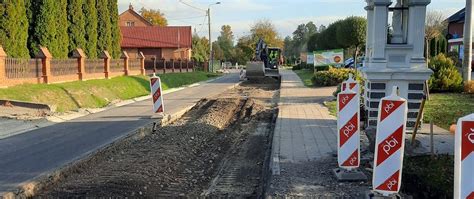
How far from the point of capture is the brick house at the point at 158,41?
64.3m

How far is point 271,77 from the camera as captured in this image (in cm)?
4019

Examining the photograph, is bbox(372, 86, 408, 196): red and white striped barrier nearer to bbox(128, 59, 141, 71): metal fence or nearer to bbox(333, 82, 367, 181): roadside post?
bbox(333, 82, 367, 181): roadside post

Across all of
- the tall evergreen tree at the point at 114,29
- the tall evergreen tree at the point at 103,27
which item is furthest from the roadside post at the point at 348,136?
the tall evergreen tree at the point at 114,29

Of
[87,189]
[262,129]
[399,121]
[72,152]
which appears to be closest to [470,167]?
[399,121]

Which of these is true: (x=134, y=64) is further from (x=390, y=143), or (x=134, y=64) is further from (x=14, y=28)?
(x=390, y=143)

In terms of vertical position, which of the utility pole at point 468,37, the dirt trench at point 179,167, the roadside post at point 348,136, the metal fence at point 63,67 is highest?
the utility pole at point 468,37

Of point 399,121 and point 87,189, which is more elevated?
point 399,121

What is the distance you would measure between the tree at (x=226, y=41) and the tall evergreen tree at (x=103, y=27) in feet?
252

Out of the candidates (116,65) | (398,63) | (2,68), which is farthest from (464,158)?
(116,65)

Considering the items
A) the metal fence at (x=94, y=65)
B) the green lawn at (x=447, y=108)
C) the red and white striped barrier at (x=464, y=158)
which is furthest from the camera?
the metal fence at (x=94, y=65)

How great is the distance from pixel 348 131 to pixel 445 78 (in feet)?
48.3

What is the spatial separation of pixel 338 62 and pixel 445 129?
27.5 metres

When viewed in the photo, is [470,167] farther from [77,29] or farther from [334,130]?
[77,29]

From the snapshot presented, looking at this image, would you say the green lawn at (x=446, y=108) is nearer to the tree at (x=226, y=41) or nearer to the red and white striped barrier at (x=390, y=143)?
the red and white striped barrier at (x=390, y=143)
